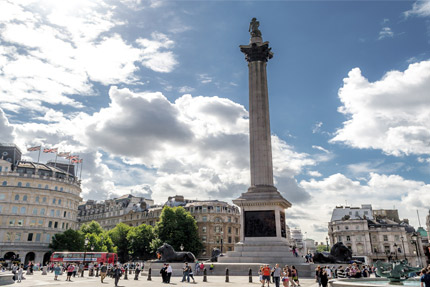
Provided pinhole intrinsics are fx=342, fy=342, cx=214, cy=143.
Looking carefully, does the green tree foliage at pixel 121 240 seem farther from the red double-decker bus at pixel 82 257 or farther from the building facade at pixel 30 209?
the red double-decker bus at pixel 82 257

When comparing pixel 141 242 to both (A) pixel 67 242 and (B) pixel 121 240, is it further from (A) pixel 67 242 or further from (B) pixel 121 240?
(A) pixel 67 242

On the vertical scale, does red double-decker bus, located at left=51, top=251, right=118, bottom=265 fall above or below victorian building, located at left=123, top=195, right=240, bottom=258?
below

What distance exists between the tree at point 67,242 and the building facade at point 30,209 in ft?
10.2

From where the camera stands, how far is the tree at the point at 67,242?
230 ft

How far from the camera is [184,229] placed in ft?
250

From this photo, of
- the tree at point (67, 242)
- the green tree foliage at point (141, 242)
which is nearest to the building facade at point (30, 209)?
the tree at point (67, 242)

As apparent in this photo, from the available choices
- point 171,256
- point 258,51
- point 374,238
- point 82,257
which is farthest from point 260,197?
point 374,238

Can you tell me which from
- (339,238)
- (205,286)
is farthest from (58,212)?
(339,238)

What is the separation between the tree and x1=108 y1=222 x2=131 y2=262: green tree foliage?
18871 millimetres

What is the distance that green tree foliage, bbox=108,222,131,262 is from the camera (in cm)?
9081

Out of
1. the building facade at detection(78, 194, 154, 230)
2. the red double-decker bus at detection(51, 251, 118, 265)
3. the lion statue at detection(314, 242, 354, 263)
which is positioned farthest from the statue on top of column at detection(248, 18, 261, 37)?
the building facade at detection(78, 194, 154, 230)

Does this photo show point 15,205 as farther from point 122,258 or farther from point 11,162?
point 122,258

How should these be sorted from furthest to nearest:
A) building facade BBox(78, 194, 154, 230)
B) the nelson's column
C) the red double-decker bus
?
building facade BBox(78, 194, 154, 230) → the red double-decker bus → the nelson's column

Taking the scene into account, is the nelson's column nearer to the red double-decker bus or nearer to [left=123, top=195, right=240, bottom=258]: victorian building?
the red double-decker bus
